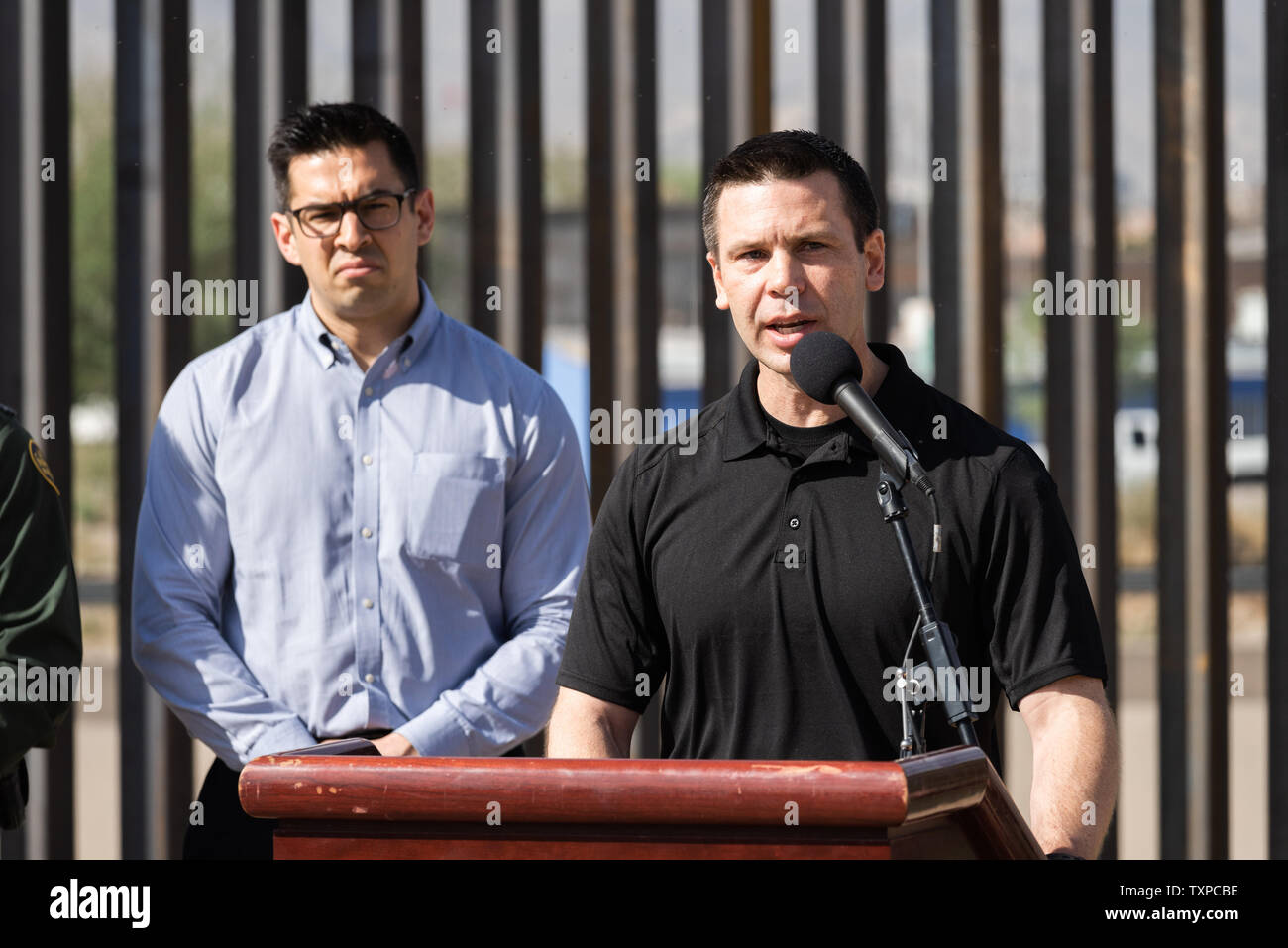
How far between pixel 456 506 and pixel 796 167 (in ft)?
3.05

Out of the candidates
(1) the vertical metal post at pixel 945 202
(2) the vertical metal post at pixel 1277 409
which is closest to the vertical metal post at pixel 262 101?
(1) the vertical metal post at pixel 945 202

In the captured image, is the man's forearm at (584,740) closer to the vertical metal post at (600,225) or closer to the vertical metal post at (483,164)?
the vertical metal post at (600,225)

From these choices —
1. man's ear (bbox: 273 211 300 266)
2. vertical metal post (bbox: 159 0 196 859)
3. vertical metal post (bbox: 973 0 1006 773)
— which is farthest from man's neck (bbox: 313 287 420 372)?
vertical metal post (bbox: 973 0 1006 773)

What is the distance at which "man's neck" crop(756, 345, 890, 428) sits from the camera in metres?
2.03

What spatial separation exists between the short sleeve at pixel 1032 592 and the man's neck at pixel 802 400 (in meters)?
0.23

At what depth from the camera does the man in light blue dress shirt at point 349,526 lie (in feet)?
8.36

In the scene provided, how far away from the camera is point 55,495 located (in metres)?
2.25

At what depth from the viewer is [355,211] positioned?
259 cm

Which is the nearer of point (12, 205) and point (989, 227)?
point (12, 205)

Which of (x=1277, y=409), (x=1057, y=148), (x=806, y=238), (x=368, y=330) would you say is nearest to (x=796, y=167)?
(x=806, y=238)

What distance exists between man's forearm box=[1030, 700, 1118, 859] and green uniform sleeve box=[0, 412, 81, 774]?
135 centimetres

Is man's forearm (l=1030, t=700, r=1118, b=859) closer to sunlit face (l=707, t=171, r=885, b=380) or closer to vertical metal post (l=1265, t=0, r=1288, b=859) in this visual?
sunlit face (l=707, t=171, r=885, b=380)

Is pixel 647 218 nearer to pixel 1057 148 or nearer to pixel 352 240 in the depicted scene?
pixel 1057 148
